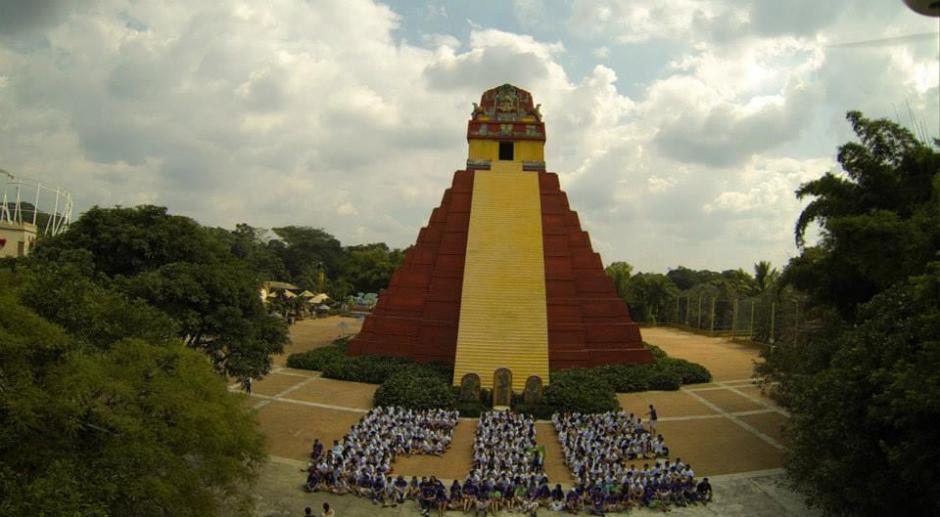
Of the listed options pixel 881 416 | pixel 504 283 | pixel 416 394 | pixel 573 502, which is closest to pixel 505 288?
pixel 504 283

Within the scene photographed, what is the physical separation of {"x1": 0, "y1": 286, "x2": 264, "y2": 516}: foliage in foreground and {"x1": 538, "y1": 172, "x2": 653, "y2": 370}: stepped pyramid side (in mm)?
16613

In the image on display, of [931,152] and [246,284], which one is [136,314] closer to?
[246,284]

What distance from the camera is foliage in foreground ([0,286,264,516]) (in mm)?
7672

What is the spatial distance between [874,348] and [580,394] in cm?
1032

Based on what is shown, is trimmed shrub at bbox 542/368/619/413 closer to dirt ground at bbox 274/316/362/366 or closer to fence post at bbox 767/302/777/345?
dirt ground at bbox 274/316/362/366

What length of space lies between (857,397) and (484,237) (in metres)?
18.3

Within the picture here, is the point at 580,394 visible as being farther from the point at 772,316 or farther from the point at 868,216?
the point at 772,316

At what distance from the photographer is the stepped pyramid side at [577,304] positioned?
84.0 feet

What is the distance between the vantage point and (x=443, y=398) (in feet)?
66.8

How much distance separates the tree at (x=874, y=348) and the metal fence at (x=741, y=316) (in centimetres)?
1549

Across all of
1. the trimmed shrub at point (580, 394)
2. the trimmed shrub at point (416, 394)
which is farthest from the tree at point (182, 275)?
the trimmed shrub at point (580, 394)

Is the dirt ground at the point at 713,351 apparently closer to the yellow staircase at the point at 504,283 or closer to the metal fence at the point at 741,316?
the metal fence at the point at 741,316

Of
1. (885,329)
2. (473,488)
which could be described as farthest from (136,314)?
(885,329)

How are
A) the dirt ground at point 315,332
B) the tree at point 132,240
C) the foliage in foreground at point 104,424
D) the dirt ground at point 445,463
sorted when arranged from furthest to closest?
the dirt ground at point 315,332
the tree at point 132,240
the dirt ground at point 445,463
the foliage in foreground at point 104,424
